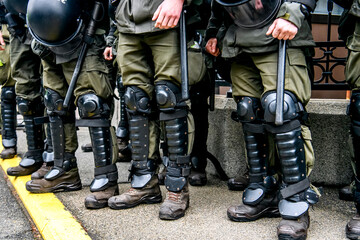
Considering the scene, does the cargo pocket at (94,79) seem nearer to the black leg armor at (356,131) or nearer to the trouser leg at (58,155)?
the trouser leg at (58,155)

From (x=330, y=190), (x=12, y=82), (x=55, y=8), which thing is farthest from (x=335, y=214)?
(x=12, y=82)

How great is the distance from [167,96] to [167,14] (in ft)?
1.62

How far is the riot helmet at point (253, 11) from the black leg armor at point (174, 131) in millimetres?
584

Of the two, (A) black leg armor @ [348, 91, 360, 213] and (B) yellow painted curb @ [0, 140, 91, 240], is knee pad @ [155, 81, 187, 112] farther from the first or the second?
(A) black leg armor @ [348, 91, 360, 213]

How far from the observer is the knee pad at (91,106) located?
8.89 ft

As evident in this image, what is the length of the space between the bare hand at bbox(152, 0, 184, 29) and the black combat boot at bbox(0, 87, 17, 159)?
8.58ft

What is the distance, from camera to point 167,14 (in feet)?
7.25

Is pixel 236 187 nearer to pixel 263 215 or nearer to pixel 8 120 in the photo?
pixel 263 215

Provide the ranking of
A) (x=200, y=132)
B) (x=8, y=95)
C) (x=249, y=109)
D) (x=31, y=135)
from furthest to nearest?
(x=8, y=95) < (x=31, y=135) < (x=200, y=132) < (x=249, y=109)

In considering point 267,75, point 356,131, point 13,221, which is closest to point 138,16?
point 267,75

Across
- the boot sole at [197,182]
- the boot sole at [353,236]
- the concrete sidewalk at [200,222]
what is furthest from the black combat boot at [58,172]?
the boot sole at [353,236]

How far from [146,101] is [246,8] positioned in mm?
862

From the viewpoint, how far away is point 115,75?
14.0 feet

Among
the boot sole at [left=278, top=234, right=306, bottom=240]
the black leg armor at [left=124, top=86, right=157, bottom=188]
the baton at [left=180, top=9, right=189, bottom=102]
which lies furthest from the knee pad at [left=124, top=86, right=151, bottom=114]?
the boot sole at [left=278, top=234, right=306, bottom=240]
